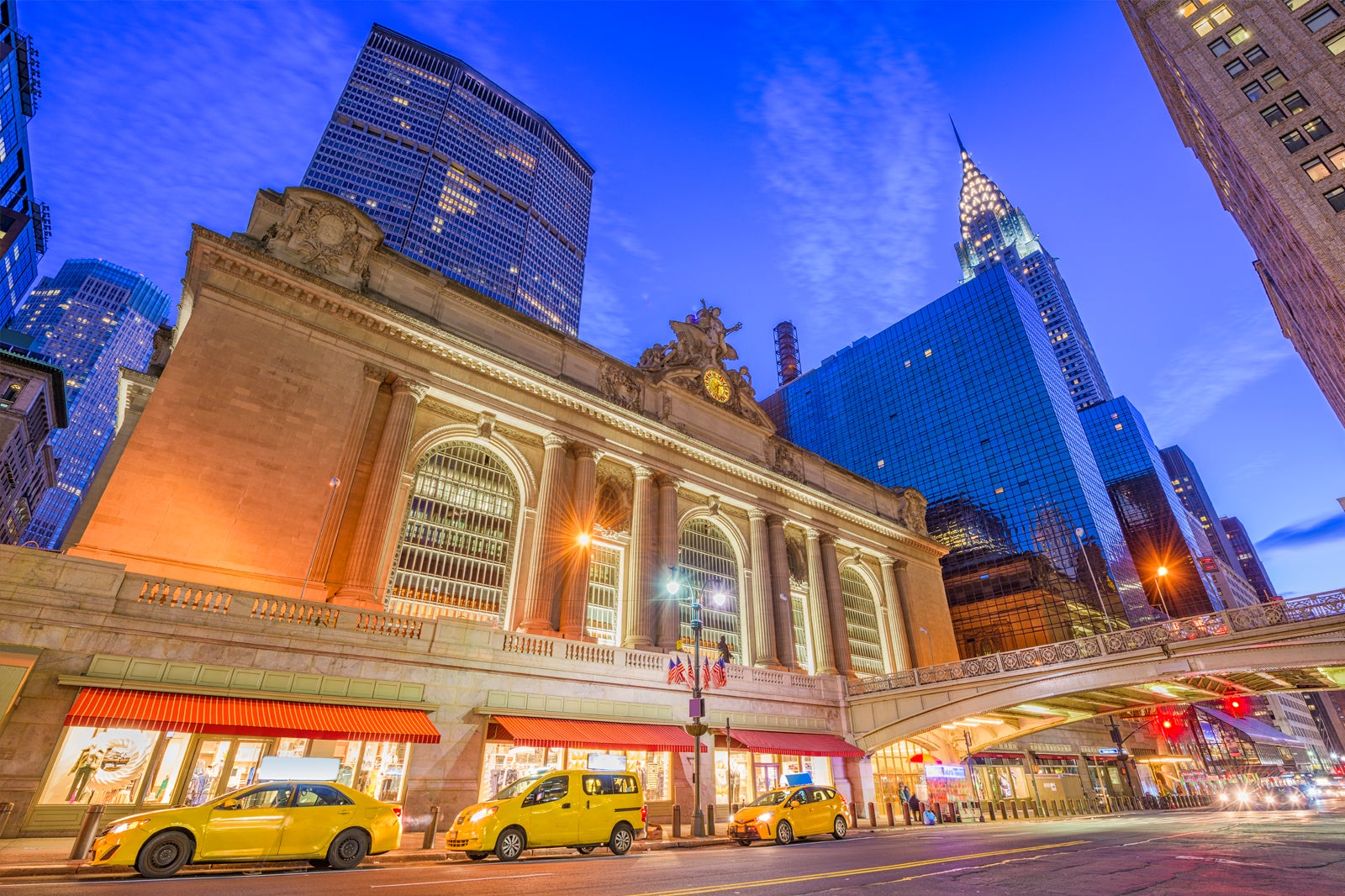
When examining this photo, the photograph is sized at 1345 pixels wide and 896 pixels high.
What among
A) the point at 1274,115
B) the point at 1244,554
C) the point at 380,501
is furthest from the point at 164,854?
the point at 1244,554

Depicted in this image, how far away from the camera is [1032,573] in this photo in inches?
2425

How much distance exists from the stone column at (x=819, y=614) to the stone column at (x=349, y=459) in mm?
25353

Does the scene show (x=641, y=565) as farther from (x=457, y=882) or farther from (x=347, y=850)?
(x=457, y=882)

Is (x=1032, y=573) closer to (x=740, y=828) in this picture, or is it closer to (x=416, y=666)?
(x=740, y=828)

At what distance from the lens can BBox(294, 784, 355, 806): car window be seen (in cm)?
1002

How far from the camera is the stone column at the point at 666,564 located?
28.2 metres

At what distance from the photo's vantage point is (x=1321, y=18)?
37406 mm

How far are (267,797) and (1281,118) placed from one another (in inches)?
2301

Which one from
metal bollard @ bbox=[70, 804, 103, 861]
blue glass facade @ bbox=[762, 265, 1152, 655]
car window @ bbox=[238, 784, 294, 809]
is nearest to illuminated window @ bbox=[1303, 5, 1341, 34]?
blue glass facade @ bbox=[762, 265, 1152, 655]

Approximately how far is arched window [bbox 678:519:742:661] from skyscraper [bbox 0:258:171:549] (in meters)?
134

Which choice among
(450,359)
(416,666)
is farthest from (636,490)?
(416,666)

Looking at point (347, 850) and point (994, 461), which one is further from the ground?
point (994, 461)

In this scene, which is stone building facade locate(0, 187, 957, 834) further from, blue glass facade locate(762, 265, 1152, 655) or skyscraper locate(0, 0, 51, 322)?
skyscraper locate(0, 0, 51, 322)

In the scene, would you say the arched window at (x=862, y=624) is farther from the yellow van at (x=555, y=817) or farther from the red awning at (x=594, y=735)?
→ the yellow van at (x=555, y=817)
